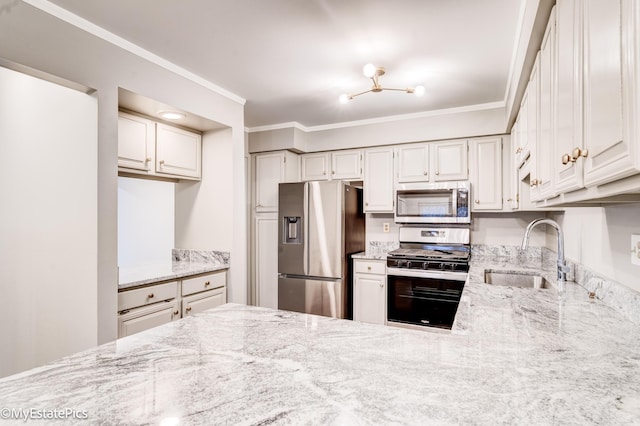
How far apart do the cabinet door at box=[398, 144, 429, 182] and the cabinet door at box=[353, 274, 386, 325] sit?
3.65 feet

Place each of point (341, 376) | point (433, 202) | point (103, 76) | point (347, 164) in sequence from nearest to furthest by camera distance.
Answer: point (341, 376), point (103, 76), point (433, 202), point (347, 164)

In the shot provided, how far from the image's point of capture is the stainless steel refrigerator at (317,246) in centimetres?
358

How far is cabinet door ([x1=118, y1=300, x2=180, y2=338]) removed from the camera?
221 cm

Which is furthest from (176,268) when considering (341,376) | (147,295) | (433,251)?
(433,251)

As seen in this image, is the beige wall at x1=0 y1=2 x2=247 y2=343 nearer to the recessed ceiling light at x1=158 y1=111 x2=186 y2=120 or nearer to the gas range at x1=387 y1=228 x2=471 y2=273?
the recessed ceiling light at x1=158 y1=111 x2=186 y2=120

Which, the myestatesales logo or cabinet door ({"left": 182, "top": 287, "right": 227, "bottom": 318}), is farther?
cabinet door ({"left": 182, "top": 287, "right": 227, "bottom": 318})

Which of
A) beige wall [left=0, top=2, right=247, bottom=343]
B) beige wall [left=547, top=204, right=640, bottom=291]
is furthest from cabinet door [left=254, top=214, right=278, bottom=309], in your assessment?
beige wall [left=547, top=204, right=640, bottom=291]

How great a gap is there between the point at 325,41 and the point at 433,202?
2.04 metres

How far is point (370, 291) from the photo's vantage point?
3.55m

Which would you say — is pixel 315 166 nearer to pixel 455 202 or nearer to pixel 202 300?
pixel 455 202

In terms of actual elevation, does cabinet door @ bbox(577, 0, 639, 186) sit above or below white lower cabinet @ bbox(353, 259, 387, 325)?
above

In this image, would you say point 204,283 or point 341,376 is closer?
point 341,376

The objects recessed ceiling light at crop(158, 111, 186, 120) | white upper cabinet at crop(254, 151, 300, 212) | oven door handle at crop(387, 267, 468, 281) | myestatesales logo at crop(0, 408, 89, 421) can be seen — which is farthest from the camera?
white upper cabinet at crop(254, 151, 300, 212)

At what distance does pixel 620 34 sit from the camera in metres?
0.71
